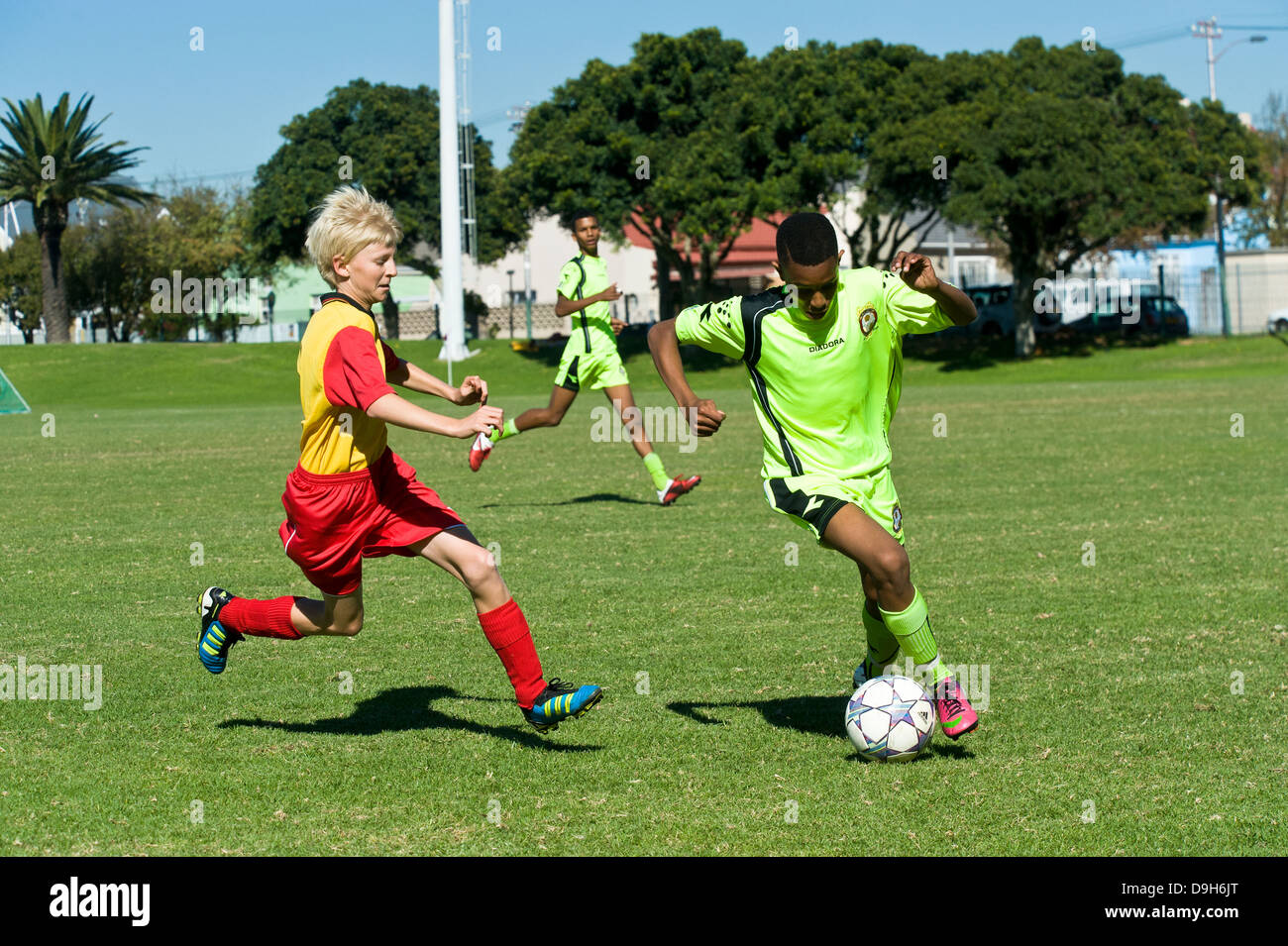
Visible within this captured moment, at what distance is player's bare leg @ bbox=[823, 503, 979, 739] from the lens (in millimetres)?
5035

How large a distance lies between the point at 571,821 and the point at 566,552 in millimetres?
5561

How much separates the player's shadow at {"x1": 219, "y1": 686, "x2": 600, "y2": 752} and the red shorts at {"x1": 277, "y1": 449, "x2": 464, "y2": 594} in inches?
24.7

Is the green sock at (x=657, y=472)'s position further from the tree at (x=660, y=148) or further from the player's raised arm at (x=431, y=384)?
the tree at (x=660, y=148)

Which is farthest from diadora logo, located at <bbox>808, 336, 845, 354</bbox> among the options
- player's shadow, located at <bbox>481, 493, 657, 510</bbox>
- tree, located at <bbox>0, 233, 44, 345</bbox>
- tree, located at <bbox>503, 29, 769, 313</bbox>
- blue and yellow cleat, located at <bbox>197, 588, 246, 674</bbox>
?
tree, located at <bbox>0, 233, 44, 345</bbox>

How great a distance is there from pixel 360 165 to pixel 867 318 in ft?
176

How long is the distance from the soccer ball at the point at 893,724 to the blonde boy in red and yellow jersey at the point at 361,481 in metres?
0.99

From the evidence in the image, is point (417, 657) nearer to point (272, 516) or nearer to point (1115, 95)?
point (272, 516)

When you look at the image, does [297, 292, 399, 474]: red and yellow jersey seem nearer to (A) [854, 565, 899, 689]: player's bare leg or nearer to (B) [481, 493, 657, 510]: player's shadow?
(A) [854, 565, 899, 689]: player's bare leg
